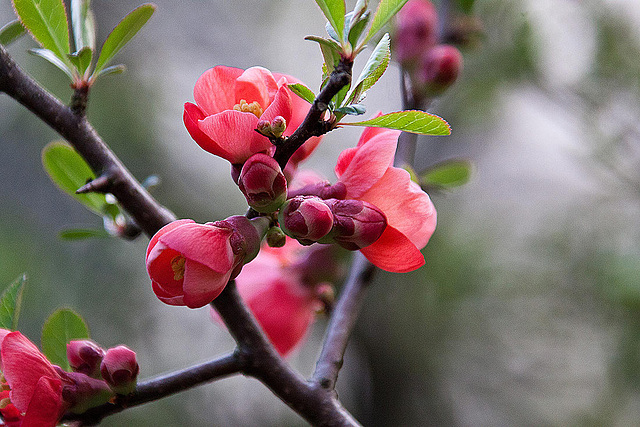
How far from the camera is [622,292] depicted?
1134 mm

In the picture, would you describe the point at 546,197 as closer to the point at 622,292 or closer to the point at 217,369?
the point at 622,292

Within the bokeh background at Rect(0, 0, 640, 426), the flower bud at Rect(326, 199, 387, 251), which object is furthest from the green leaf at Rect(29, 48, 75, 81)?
the bokeh background at Rect(0, 0, 640, 426)

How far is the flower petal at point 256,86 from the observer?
0.34 m

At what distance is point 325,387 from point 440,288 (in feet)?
4.66

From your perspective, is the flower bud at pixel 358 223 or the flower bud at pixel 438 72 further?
the flower bud at pixel 438 72

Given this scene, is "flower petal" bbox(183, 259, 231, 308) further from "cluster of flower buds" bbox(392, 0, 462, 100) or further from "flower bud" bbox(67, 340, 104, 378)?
"cluster of flower buds" bbox(392, 0, 462, 100)

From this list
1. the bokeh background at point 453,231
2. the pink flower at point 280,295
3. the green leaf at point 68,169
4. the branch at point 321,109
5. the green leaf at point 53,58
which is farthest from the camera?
the bokeh background at point 453,231

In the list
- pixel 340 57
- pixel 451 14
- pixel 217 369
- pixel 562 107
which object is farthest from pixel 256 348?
pixel 562 107

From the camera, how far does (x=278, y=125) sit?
311 millimetres

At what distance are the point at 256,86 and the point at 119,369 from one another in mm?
195

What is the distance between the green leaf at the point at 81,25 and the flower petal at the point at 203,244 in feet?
0.63

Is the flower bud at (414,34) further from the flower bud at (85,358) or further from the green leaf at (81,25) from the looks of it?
the flower bud at (85,358)

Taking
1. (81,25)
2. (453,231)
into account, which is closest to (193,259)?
(81,25)

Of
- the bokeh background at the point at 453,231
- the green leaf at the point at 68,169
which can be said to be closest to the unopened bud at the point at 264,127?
the green leaf at the point at 68,169
